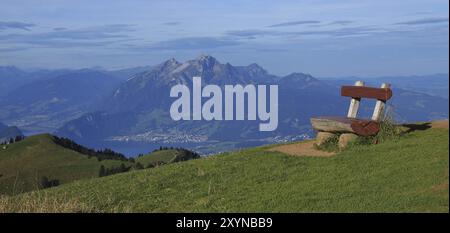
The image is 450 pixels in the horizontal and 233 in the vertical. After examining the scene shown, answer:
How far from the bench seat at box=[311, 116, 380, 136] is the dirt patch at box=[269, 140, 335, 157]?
2.70ft

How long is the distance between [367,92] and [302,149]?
2.87 meters

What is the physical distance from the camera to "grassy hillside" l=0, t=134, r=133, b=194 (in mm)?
99812

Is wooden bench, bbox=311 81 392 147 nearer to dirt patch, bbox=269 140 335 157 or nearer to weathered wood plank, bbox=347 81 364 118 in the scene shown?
weathered wood plank, bbox=347 81 364 118

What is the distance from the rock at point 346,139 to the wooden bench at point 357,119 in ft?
0.33

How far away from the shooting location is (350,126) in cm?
1964

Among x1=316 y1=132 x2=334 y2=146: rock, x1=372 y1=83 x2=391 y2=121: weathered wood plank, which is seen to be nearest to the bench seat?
x1=316 y1=132 x2=334 y2=146: rock

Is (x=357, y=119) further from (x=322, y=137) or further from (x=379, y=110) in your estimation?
(x=322, y=137)

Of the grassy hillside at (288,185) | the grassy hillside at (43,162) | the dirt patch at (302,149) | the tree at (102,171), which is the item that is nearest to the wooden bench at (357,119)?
the dirt patch at (302,149)

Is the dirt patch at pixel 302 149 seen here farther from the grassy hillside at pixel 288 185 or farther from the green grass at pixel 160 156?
the green grass at pixel 160 156

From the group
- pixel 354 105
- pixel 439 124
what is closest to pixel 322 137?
pixel 354 105

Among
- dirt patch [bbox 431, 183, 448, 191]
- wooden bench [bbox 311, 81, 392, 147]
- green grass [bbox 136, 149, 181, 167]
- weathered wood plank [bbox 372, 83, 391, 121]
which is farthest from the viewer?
green grass [bbox 136, 149, 181, 167]

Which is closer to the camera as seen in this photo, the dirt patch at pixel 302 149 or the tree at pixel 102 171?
the dirt patch at pixel 302 149

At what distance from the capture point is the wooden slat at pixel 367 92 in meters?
20.8
